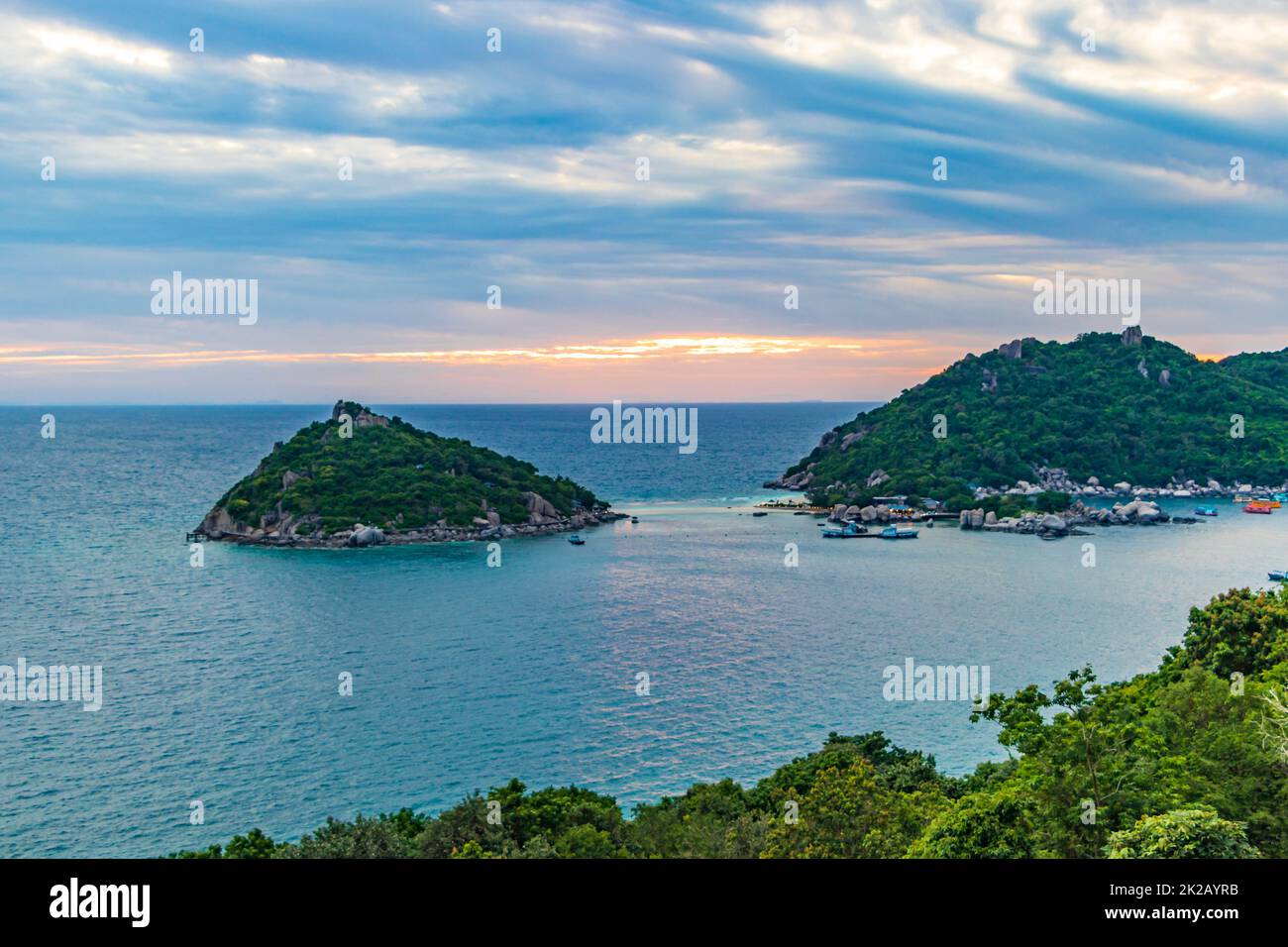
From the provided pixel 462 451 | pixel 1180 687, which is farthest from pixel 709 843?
pixel 462 451

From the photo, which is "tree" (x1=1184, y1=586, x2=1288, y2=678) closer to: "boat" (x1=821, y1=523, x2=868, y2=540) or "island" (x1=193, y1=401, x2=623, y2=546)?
"boat" (x1=821, y1=523, x2=868, y2=540)

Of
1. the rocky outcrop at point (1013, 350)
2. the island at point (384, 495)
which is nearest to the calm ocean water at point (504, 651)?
the island at point (384, 495)

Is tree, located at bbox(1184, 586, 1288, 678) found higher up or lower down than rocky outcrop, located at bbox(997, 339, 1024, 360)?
lower down

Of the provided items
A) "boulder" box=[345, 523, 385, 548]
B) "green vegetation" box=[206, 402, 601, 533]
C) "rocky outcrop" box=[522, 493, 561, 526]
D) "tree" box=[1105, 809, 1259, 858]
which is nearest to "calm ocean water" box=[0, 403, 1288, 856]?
"boulder" box=[345, 523, 385, 548]

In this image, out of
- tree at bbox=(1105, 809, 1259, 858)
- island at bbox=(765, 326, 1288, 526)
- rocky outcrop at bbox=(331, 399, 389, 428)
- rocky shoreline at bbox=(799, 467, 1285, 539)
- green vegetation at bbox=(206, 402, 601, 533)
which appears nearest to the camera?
tree at bbox=(1105, 809, 1259, 858)

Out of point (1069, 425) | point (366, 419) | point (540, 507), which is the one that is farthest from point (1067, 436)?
point (366, 419)

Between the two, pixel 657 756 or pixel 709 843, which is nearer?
pixel 709 843
